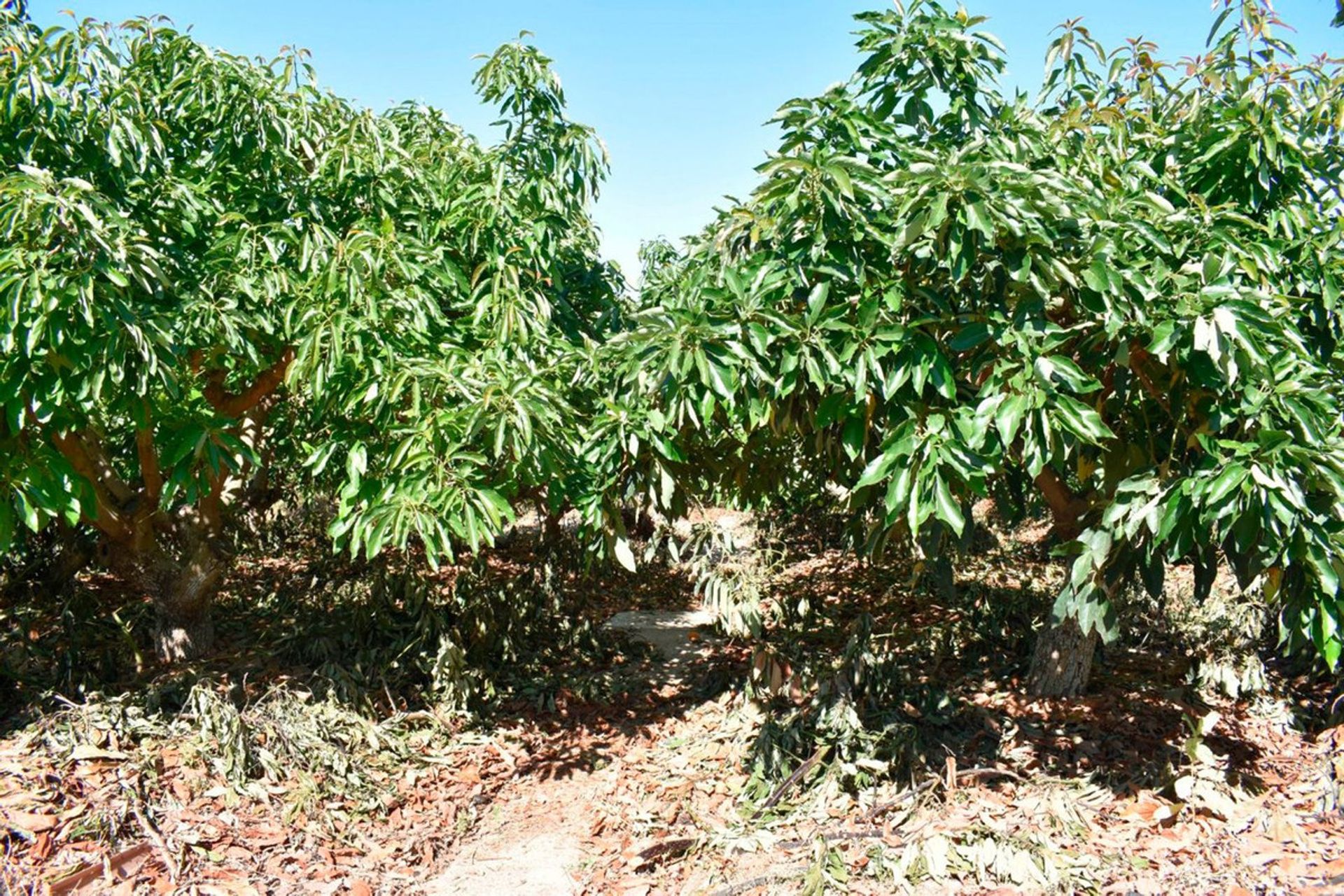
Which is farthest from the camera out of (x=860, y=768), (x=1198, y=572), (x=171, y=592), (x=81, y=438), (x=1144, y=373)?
(x=171, y=592)

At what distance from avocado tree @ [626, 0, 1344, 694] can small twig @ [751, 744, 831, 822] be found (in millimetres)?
1141

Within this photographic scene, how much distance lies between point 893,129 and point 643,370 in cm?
135

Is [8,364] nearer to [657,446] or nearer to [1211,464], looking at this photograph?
[657,446]

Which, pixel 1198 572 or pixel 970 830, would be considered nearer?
pixel 1198 572

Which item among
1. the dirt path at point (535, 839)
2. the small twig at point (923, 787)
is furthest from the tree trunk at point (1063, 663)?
the dirt path at point (535, 839)

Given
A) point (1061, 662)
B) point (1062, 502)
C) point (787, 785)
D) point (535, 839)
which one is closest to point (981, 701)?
point (1061, 662)

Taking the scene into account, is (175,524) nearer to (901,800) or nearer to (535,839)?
(535,839)

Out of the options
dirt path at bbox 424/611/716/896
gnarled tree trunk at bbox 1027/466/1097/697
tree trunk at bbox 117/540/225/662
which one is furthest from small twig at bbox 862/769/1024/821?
tree trunk at bbox 117/540/225/662

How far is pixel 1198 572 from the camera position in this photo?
3461mm

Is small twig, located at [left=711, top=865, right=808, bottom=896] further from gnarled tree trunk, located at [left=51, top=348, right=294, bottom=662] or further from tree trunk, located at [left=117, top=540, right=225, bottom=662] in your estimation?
tree trunk, located at [left=117, top=540, right=225, bottom=662]

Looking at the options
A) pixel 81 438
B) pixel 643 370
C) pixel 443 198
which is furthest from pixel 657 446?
pixel 81 438

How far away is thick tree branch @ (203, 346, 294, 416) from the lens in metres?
5.24

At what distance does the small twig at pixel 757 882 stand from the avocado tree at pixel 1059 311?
1.45m

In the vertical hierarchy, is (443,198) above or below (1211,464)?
→ above
